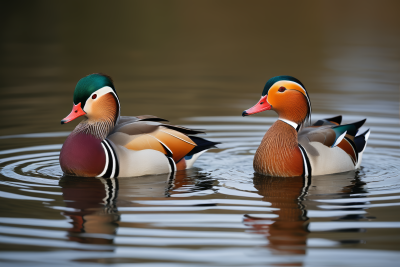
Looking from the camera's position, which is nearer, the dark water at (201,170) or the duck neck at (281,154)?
the dark water at (201,170)

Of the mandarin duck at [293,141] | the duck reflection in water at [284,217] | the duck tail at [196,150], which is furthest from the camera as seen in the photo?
the duck tail at [196,150]

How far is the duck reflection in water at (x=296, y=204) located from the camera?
5.89m

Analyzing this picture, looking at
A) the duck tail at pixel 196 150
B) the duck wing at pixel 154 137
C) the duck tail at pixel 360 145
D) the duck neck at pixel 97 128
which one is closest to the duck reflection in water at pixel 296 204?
the duck tail at pixel 360 145

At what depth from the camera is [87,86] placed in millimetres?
7957

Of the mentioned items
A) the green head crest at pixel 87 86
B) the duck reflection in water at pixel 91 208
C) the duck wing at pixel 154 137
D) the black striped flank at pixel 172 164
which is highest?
the green head crest at pixel 87 86

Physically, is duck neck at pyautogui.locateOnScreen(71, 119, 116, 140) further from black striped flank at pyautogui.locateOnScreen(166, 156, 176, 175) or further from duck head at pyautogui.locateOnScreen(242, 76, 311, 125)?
duck head at pyautogui.locateOnScreen(242, 76, 311, 125)

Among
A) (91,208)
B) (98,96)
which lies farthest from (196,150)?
(91,208)

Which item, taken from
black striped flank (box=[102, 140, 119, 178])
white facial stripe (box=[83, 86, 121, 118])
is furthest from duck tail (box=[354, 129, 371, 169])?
white facial stripe (box=[83, 86, 121, 118])

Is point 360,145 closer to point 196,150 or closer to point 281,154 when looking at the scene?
point 281,154

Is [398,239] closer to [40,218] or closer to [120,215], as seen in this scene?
[120,215]

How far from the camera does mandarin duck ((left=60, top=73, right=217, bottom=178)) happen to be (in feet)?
26.0

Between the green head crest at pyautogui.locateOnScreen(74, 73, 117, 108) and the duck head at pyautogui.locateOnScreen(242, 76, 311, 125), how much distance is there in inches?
71.1

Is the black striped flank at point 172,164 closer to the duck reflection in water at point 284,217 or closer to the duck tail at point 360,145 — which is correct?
the duck reflection in water at point 284,217

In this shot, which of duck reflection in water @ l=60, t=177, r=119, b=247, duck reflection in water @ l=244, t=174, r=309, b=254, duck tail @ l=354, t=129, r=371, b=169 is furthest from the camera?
duck tail @ l=354, t=129, r=371, b=169
